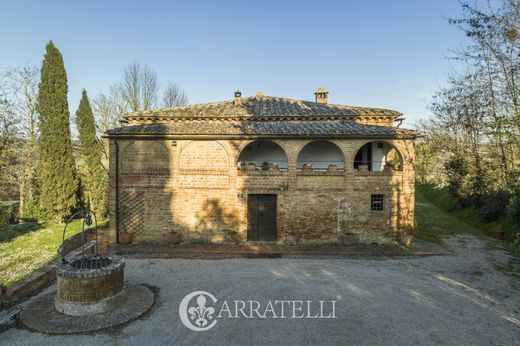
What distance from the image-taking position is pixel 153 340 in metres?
5.39

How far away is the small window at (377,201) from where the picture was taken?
488 inches

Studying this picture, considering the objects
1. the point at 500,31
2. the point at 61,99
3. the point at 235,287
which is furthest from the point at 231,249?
the point at 61,99

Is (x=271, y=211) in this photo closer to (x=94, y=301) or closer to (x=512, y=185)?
(x=94, y=301)

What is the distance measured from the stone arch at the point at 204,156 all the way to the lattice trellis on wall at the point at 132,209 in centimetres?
237

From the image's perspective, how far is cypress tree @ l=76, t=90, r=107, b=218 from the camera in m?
19.8

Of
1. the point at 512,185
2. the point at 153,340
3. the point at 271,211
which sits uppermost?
the point at 512,185

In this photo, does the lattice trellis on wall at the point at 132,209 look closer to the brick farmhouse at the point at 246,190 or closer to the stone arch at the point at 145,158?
the brick farmhouse at the point at 246,190

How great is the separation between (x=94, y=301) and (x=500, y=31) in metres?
14.4

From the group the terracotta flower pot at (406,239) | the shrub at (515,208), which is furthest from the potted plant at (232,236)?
the shrub at (515,208)

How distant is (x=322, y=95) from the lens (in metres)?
19.6

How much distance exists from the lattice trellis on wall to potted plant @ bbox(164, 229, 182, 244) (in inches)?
46.1

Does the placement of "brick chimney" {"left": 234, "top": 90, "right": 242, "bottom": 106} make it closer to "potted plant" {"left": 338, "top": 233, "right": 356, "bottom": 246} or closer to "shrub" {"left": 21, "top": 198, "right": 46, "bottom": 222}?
"potted plant" {"left": 338, "top": 233, "right": 356, "bottom": 246}

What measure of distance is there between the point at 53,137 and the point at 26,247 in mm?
8192

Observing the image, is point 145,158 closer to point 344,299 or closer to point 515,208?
point 344,299
